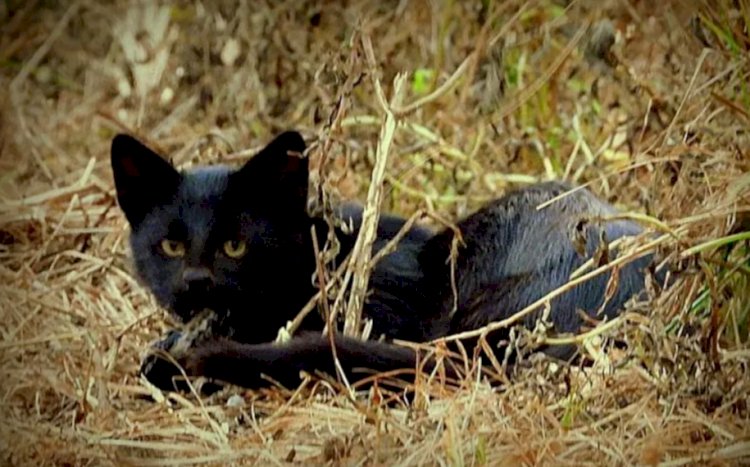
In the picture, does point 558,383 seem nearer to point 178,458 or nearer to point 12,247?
point 178,458

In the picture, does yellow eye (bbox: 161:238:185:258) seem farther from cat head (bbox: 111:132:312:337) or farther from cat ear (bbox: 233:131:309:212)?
cat ear (bbox: 233:131:309:212)

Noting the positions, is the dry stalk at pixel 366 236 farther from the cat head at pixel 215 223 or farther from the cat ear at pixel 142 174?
the cat ear at pixel 142 174

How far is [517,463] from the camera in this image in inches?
75.2

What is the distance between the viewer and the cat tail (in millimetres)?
2365

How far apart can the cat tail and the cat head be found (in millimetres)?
332

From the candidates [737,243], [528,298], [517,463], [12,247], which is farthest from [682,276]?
[12,247]

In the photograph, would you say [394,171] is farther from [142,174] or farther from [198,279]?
[198,279]

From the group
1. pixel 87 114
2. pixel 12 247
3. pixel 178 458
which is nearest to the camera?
pixel 178 458

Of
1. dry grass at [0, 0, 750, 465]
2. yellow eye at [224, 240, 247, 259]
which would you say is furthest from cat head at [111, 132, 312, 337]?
dry grass at [0, 0, 750, 465]

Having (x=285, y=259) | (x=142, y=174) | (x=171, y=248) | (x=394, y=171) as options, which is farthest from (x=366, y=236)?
(x=394, y=171)

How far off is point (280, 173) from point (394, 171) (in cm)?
94

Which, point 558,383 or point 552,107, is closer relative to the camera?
point 558,383

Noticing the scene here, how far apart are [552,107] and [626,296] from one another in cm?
144

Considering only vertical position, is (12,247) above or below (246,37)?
below
